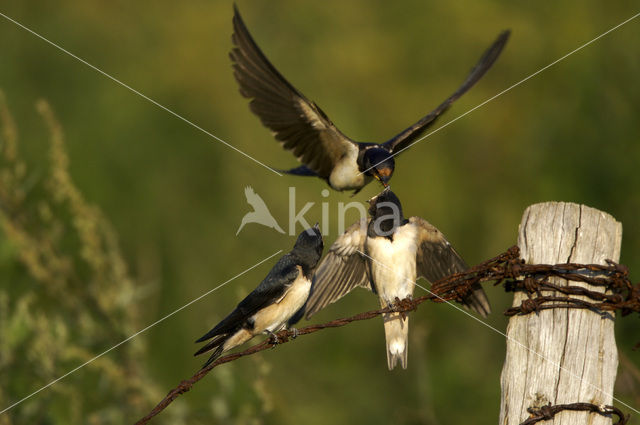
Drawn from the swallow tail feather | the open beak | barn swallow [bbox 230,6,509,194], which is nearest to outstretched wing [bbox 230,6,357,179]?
barn swallow [bbox 230,6,509,194]

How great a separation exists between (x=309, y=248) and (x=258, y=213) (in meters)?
3.84

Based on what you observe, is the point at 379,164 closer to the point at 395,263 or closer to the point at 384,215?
the point at 384,215

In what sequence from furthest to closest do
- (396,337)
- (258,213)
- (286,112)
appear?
1. (258,213)
2. (286,112)
3. (396,337)

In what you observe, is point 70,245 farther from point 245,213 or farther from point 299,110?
point 245,213

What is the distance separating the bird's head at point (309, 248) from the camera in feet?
12.6

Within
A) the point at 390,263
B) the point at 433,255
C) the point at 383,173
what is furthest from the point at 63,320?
the point at 433,255

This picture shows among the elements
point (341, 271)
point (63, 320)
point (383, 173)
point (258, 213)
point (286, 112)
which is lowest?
point (63, 320)

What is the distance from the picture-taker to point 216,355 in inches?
147

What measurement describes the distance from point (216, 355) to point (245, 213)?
475 centimetres

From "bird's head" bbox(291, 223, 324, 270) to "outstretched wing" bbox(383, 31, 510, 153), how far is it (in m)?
1.14

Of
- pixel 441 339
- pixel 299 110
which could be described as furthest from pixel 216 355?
pixel 441 339

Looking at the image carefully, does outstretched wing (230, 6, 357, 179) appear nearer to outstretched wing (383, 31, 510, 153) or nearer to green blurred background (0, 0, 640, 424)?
outstretched wing (383, 31, 510, 153)

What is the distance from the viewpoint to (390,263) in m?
3.59

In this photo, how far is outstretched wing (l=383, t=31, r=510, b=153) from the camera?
15.6 feet
